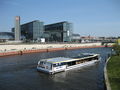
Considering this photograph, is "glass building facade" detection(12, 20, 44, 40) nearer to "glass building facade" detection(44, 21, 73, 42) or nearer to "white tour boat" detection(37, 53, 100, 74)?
"glass building facade" detection(44, 21, 73, 42)

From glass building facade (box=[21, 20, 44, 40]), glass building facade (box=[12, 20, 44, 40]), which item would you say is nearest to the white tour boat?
glass building facade (box=[12, 20, 44, 40])

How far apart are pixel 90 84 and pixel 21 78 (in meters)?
12.4

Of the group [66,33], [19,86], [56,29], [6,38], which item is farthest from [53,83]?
[56,29]

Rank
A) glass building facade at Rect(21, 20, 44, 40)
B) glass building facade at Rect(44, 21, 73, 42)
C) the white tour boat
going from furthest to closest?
glass building facade at Rect(44, 21, 73, 42) → glass building facade at Rect(21, 20, 44, 40) → the white tour boat

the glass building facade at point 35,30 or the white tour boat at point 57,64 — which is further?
the glass building facade at point 35,30

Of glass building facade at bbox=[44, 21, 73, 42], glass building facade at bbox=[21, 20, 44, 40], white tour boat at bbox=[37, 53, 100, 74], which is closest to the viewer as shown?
white tour boat at bbox=[37, 53, 100, 74]

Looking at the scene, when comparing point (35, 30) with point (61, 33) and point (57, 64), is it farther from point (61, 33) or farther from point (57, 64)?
point (57, 64)

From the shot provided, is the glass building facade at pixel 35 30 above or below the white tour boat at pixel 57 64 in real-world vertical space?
above

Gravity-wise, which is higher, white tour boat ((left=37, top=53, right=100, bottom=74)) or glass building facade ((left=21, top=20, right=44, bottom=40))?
glass building facade ((left=21, top=20, right=44, bottom=40))

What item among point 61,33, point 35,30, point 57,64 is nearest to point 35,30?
point 35,30

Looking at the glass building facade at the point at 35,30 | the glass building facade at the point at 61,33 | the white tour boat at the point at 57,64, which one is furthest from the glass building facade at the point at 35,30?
the white tour boat at the point at 57,64

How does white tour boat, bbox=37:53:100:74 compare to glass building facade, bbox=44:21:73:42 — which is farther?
glass building facade, bbox=44:21:73:42

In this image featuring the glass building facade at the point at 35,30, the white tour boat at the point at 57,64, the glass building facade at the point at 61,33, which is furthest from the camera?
the glass building facade at the point at 61,33

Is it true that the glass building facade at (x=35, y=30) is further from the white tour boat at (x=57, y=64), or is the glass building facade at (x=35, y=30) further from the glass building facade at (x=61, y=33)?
the white tour boat at (x=57, y=64)
